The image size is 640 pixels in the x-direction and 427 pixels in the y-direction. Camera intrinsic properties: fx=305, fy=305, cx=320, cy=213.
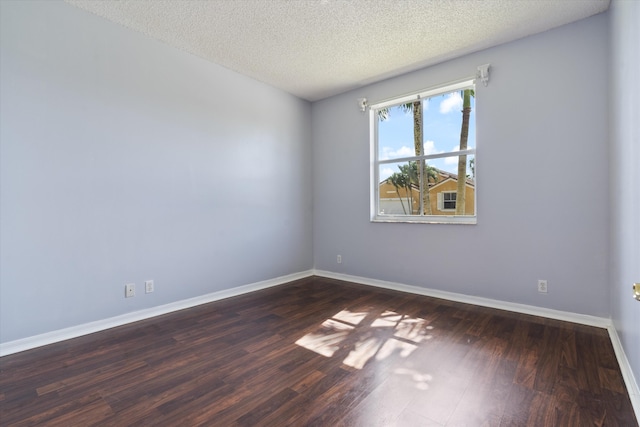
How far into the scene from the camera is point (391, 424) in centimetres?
A: 147

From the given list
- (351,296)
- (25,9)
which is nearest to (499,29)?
(351,296)

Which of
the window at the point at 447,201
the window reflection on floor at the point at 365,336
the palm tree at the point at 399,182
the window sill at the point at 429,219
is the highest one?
the palm tree at the point at 399,182

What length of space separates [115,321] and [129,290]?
0.28 m

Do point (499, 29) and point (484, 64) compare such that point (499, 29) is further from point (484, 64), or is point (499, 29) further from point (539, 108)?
point (539, 108)

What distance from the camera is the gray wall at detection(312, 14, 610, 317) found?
8.75 ft

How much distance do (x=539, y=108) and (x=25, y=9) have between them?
4.39 m

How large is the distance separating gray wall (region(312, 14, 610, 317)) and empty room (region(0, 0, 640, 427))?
0.06 feet

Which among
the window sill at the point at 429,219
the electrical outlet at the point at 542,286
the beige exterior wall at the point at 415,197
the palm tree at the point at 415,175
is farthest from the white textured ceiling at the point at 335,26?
the electrical outlet at the point at 542,286

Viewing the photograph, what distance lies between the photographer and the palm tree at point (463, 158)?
348 cm

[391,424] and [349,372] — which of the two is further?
[349,372]

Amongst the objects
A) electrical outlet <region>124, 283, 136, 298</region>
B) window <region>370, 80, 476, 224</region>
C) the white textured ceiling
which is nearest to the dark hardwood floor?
electrical outlet <region>124, 283, 136, 298</region>

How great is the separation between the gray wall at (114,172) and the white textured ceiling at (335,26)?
33 cm

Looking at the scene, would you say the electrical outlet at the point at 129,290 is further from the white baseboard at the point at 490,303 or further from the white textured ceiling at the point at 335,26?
the white baseboard at the point at 490,303

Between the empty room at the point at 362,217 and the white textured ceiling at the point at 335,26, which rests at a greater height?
the white textured ceiling at the point at 335,26
